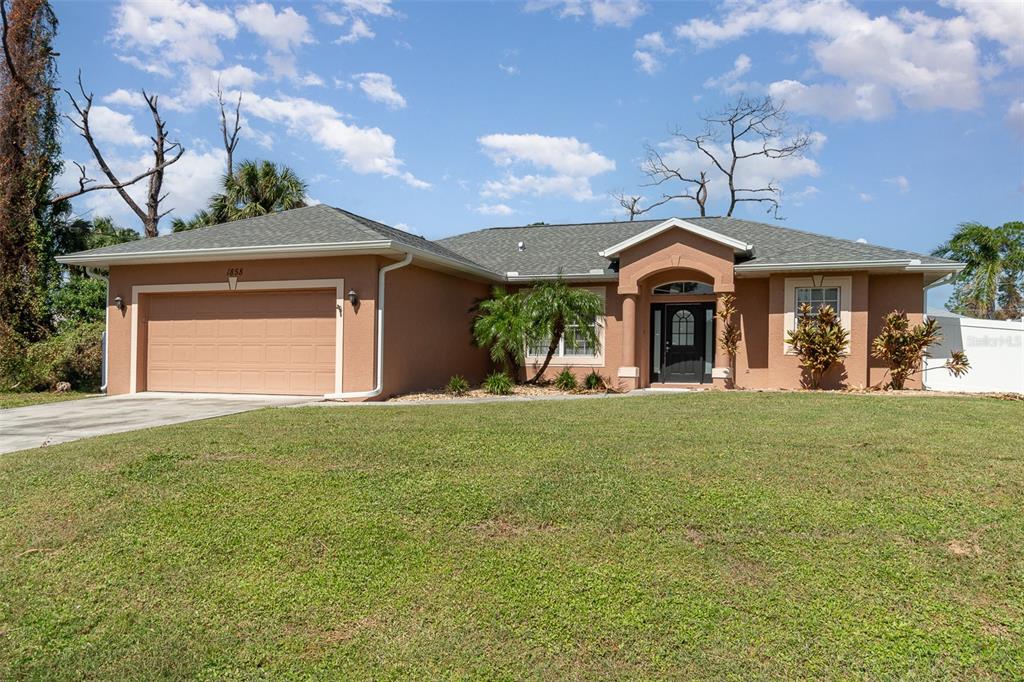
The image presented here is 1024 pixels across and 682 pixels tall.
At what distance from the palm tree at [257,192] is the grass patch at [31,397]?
9.92 m

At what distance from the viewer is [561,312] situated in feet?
48.3

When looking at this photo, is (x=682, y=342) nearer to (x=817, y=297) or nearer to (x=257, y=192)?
(x=817, y=297)

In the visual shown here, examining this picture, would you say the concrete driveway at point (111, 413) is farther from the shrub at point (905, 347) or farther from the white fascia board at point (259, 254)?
the shrub at point (905, 347)

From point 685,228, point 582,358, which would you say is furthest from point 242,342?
point 685,228

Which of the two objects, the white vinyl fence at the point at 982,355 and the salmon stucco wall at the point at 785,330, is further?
the white vinyl fence at the point at 982,355

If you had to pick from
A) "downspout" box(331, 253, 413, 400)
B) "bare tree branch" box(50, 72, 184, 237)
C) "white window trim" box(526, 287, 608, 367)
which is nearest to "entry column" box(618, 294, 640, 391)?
"white window trim" box(526, 287, 608, 367)

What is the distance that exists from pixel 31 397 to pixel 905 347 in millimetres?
18396

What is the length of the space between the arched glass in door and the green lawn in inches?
358

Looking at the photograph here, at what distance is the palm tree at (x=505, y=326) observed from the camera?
47.6ft

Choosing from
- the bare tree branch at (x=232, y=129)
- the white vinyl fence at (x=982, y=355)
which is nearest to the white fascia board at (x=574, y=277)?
the white vinyl fence at (x=982, y=355)

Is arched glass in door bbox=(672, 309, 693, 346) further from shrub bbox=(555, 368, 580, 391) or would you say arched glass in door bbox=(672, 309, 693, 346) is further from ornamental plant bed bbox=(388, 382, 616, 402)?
shrub bbox=(555, 368, 580, 391)

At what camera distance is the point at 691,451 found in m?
6.98

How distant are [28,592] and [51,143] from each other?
61.8 ft

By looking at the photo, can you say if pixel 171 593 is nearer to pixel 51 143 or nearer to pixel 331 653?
pixel 331 653
